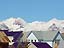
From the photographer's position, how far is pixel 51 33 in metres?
87.5

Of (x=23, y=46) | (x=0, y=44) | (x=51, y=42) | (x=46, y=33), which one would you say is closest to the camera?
(x=0, y=44)

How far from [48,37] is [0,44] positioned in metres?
63.1

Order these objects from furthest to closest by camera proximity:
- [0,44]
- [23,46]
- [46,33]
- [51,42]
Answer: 1. [46,33]
2. [51,42]
3. [23,46]
4. [0,44]

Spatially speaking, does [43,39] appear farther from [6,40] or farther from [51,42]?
[6,40]

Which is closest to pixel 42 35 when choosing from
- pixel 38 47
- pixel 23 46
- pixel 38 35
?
pixel 38 35

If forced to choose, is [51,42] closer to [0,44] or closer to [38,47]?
[38,47]

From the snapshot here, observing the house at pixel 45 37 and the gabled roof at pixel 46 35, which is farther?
the gabled roof at pixel 46 35

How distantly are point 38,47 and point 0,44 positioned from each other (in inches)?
1365

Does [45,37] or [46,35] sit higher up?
[46,35]

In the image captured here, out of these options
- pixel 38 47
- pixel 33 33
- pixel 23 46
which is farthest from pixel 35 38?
pixel 23 46

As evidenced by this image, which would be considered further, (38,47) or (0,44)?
(38,47)

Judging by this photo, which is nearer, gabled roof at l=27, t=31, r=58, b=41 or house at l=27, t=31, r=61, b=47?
house at l=27, t=31, r=61, b=47

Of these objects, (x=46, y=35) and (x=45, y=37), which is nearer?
(x=45, y=37)

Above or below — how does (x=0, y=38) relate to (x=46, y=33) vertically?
below
